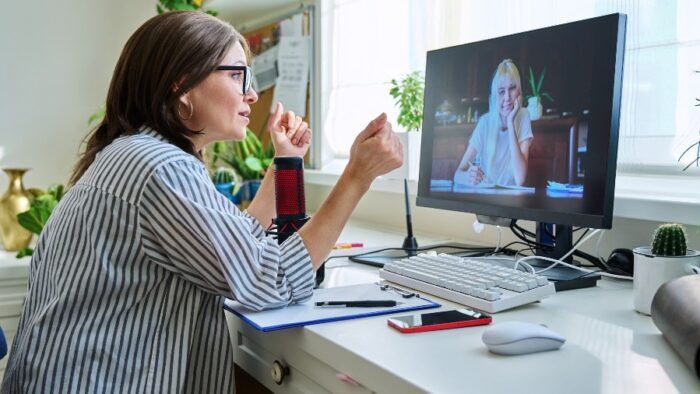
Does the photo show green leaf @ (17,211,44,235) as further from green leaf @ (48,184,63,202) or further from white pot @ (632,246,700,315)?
white pot @ (632,246,700,315)

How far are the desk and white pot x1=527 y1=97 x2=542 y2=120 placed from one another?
308 mm

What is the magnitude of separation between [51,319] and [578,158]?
2.70 ft

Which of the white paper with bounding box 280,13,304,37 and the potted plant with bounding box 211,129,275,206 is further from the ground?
the white paper with bounding box 280,13,304,37

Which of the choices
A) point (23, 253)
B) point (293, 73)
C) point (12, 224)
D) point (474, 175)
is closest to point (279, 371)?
point (474, 175)

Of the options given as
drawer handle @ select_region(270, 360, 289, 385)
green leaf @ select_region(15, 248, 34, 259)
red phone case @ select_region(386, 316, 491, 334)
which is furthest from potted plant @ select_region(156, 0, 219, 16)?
red phone case @ select_region(386, 316, 491, 334)

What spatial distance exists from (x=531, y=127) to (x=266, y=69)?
1745 millimetres

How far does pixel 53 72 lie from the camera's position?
3.08 metres

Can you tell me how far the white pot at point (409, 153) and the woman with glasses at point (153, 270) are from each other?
735mm

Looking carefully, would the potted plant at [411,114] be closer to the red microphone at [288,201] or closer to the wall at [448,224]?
the wall at [448,224]

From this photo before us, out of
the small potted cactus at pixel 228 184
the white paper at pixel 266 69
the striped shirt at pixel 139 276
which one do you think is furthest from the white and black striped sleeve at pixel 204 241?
the white paper at pixel 266 69

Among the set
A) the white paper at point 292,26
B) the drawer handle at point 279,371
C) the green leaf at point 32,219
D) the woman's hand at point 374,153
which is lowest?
the drawer handle at point 279,371

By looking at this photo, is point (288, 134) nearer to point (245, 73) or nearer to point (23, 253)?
point (245, 73)

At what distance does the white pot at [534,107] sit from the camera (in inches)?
47.3

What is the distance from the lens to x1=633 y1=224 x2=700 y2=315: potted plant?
0.96m
